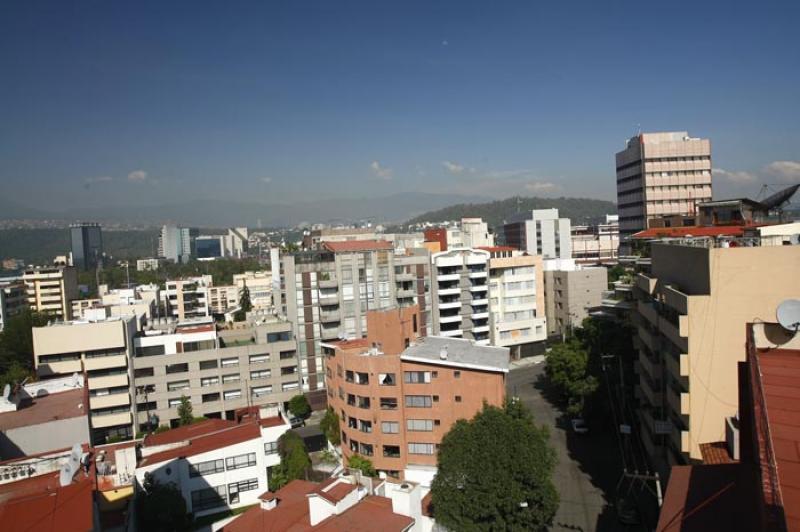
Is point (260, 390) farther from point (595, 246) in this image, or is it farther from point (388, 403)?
point (595, 246)

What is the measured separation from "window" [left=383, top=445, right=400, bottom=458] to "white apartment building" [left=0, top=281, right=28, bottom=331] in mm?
76606

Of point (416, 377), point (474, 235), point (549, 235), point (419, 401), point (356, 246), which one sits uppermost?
point (474, 235)

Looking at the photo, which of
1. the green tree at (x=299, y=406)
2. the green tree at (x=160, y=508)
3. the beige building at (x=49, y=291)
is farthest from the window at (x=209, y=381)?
the beige building at (x=49, y=291)

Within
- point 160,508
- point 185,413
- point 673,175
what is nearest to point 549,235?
point 673,175

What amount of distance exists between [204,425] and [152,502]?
10.2 meters

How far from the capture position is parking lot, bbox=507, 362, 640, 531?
23.0 m

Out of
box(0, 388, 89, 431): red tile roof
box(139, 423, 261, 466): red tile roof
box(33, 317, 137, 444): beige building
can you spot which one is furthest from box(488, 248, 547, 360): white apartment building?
box(0, 388, 89, 431): red tile roof

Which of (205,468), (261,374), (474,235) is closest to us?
(205,468)

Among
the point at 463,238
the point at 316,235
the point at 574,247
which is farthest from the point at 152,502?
the point at 574,247

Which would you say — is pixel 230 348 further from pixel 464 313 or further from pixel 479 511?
pixel 479 511

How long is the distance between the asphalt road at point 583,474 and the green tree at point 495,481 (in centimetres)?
435

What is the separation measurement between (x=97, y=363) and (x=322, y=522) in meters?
25.0

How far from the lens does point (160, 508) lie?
21.9 m

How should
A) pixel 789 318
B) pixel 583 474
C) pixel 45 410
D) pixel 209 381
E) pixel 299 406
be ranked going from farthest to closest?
pixel 299 406 → pixel 209 381 → pixel 583 474 → pixel 45 410 → pixel 789 318
